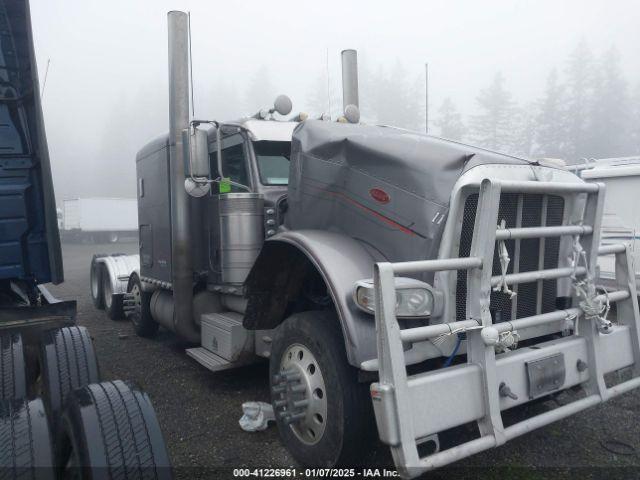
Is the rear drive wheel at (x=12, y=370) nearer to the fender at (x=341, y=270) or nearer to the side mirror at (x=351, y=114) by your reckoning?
the fender at (x=341, y=270)

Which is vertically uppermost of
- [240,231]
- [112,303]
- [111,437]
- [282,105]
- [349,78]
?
[349,78]

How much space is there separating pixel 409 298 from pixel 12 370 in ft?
→ 7.47

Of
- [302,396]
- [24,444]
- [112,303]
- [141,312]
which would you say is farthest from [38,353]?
[112,303]

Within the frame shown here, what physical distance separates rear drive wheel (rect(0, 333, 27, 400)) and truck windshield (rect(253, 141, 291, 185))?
7.43 feet

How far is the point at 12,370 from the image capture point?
2.86 m

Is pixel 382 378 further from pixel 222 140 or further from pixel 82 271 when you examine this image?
pixel 82 271

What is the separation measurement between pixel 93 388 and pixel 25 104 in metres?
2.86

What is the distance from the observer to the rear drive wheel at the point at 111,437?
76.3 inches

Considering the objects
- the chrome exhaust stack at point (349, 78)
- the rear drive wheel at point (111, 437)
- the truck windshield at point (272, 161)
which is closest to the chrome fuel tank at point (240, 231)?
the truck windshield at point (272, 161)

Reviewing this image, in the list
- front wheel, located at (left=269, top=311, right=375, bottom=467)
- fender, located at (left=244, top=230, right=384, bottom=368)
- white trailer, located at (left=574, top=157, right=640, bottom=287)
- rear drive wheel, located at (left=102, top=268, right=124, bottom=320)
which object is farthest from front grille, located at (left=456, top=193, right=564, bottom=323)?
rear drive wheel, located at (left=102, top=268, right=124, bottom=320)

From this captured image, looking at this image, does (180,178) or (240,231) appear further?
(180,178)

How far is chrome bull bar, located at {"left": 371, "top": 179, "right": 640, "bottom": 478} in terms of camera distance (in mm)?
2227

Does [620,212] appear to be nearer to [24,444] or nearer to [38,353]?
[38,353]

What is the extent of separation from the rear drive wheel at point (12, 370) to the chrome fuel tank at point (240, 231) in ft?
5.75
